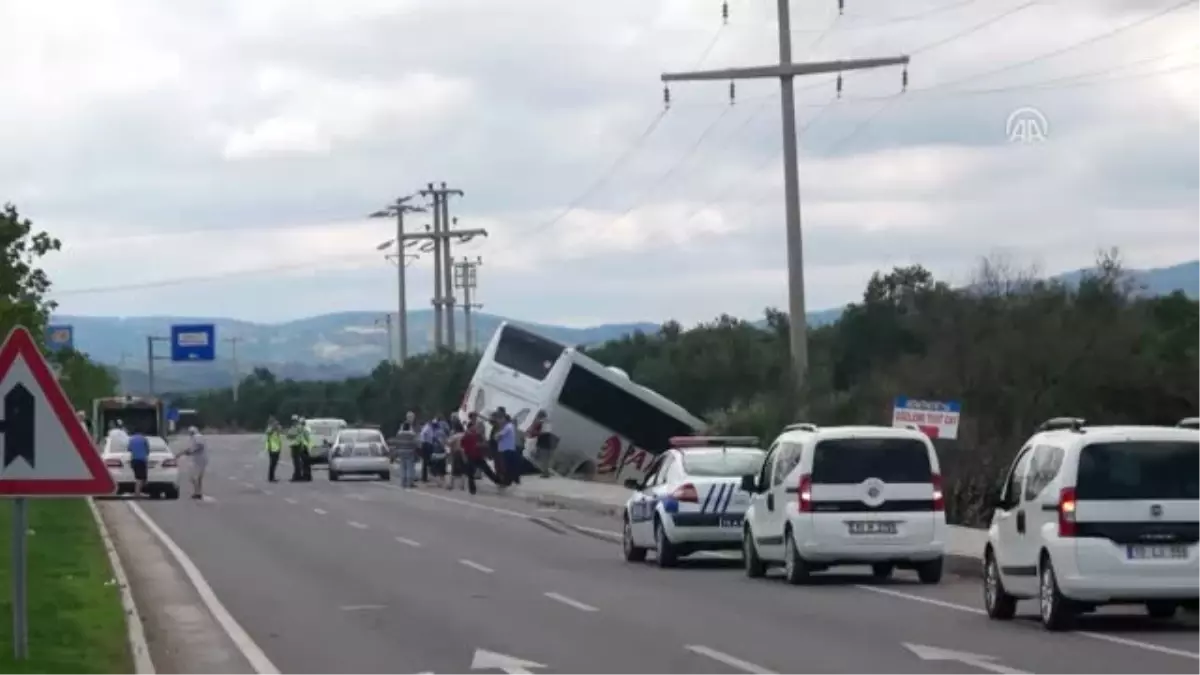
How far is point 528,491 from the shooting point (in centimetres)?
5138

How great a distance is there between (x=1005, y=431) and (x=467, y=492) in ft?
58.1

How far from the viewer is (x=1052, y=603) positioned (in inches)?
734

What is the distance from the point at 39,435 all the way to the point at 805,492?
12585mm

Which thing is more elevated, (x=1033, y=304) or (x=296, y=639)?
(x=1033, y=304)

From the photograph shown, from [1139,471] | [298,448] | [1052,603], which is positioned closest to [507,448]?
[298,448]

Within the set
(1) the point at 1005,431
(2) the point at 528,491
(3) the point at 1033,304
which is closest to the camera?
(1) the point at 1005,431

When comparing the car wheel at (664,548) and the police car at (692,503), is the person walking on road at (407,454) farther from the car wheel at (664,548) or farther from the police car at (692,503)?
the car wheel at (664,548)

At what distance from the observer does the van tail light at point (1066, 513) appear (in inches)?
726

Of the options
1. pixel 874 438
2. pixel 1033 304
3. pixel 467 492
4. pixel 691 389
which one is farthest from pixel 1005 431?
pixel 691 389

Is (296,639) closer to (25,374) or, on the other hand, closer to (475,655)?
(475,655)

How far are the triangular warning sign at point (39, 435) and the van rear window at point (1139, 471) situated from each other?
27.9 ft

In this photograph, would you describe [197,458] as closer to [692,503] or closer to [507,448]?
[507,448]

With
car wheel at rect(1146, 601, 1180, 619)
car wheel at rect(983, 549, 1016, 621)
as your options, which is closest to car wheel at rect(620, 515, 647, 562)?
car wheel at rect(983, 549, 1016, 621)

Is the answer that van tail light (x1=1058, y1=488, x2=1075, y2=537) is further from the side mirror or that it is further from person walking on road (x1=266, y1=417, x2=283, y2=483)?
person walking on road (x1=266, y1=417, x2=283, y2=483)
